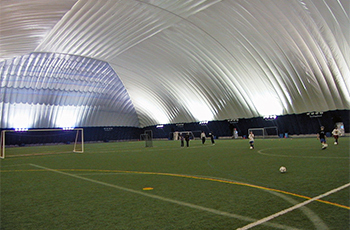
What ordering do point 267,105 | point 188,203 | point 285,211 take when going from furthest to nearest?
point 267,105 → point 188,203 → point 285,211

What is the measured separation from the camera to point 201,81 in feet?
162

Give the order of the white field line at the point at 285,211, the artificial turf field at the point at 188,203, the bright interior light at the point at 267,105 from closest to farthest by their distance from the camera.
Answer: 1. the white field line at the point at 285,211
2. the artificial turf field at the point at 188,203
3. the bright interior light at the point at 267,105

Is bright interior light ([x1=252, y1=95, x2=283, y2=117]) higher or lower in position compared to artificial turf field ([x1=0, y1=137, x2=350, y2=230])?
higher

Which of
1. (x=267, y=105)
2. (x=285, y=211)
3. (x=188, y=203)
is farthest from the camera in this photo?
(x=267, y=105)

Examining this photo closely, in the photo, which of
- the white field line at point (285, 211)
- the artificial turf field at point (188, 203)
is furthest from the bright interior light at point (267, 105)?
the white field line at point (285, 211)

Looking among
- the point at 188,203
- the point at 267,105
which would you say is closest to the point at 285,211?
the point at 188,203

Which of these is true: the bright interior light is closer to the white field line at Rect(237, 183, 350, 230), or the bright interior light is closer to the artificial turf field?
the artificial turf field

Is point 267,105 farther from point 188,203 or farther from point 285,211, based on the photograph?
point 285,211

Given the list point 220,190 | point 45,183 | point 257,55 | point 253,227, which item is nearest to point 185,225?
point 253,227

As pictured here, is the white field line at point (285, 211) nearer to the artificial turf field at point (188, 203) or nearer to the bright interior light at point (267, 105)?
the artificial turf field at point (188, 203)

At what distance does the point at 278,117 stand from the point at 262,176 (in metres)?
40.8

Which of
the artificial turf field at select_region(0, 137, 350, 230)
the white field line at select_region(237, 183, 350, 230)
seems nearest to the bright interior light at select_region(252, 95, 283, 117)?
the artificial turf field at select_region(0, 137, 350, 230)

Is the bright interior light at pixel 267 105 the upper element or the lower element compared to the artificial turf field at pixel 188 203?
upper

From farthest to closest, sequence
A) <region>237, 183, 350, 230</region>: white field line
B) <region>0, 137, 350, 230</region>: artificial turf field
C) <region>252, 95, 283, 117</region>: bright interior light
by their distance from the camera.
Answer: <region>252, 95, 283, 117</region>: bright interior light → <region>0, 137, 350, 230</region>: artificial turf field → <region>237, 183, 350, 230</region>: white field line
